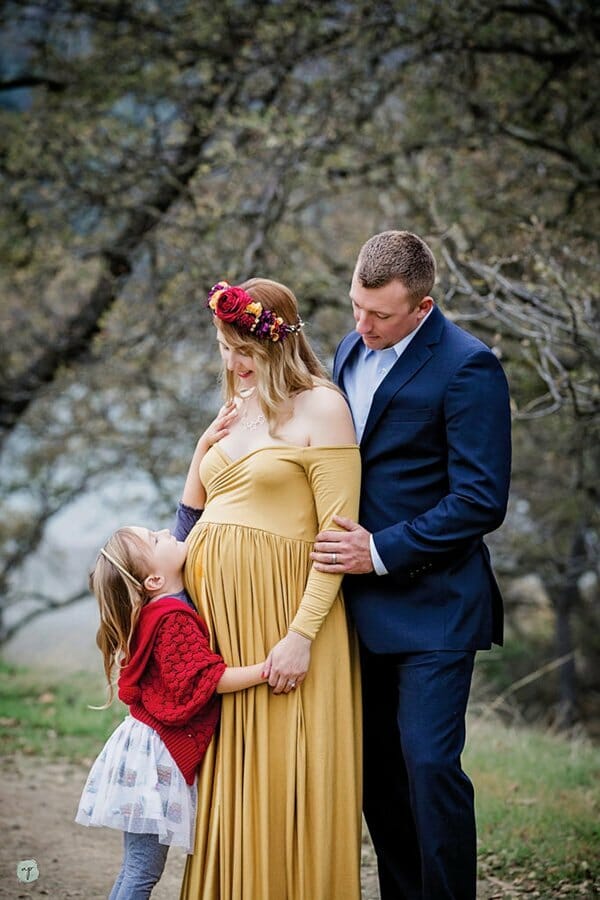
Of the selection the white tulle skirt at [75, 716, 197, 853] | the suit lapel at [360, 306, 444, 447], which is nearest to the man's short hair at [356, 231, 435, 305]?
the suit lapel at [360, 306, 444, 447]

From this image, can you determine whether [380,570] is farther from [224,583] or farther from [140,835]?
[140,835]

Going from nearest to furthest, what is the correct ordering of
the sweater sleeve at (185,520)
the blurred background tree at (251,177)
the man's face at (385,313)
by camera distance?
the man's face at (385,313) → the sweater sleeve at (185,520) → the blurred background tree at (251,177)

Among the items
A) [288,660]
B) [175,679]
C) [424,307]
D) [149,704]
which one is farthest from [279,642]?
[424,307]

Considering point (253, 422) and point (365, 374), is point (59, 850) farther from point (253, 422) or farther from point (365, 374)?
point (365, 374)

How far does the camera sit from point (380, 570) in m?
3.01

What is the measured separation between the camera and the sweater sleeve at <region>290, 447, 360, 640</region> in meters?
3.00

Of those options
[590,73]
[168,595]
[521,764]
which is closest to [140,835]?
[168,595]

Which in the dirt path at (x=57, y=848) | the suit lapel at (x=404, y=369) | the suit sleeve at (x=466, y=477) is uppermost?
the suit lapel at (x=404, y=369)

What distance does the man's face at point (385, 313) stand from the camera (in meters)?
3.03

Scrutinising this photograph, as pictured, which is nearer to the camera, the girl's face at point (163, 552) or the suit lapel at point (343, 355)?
the girl's face at point (163, 552)

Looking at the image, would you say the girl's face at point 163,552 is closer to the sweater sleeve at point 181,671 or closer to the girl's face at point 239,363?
the sweater sleeve at point 181,671

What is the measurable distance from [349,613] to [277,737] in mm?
430

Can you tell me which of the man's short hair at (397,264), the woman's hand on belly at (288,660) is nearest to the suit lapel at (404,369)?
the man's short hair at (397,264)

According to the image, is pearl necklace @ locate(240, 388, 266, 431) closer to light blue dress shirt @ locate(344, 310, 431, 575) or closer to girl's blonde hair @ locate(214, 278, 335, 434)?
girl's blonde hair @ locate(214, 278, 335, 434)
